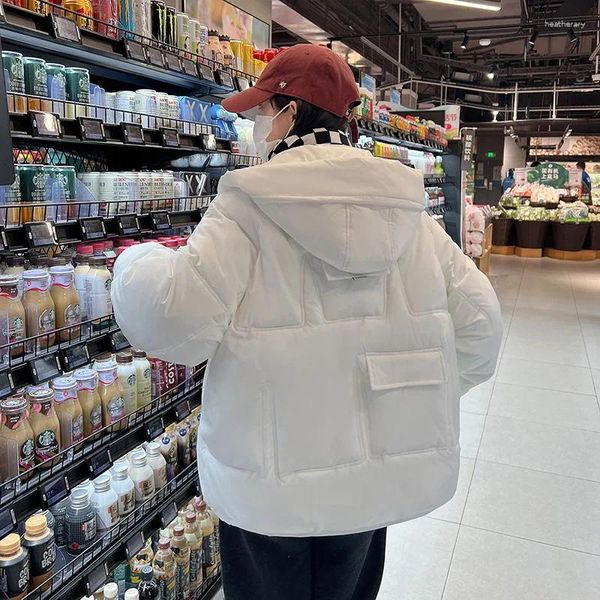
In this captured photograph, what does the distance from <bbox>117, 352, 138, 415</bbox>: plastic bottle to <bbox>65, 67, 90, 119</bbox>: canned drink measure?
0.72 m

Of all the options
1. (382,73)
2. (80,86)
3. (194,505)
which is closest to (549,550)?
(194,505)

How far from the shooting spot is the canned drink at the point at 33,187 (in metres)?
1.58

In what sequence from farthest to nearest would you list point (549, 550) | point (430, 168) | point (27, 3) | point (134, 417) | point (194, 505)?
point (430, 168) → point (549, 550) → point (194, 505) → point (134, 417) → point (27, 3)

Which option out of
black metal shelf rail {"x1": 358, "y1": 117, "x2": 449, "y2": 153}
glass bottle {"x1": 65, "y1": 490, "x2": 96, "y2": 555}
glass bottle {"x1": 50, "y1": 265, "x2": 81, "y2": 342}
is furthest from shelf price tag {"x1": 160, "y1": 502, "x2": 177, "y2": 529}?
black metal shelf rail {"x1": 358, "y1": 117, "x2": 449, "y2": 153}

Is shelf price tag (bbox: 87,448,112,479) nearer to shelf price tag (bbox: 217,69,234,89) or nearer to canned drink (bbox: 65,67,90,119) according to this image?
canned drink (bbox: 65,67,90,119)

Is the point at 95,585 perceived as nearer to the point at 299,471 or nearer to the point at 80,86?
the point at 299,471

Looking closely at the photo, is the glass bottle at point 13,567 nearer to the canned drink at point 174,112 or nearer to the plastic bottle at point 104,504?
the plastic bottle at point 104,504

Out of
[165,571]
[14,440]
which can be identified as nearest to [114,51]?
[14,440]

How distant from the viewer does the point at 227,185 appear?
1.19 m

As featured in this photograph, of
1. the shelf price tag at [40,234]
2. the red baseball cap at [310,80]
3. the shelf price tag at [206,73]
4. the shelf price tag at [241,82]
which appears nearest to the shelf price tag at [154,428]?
the shelf price tag at [40,234]

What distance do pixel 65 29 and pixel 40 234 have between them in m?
0.54

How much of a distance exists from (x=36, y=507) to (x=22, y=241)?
2.11 ft

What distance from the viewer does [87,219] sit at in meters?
1.71

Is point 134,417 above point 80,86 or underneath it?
underneath
